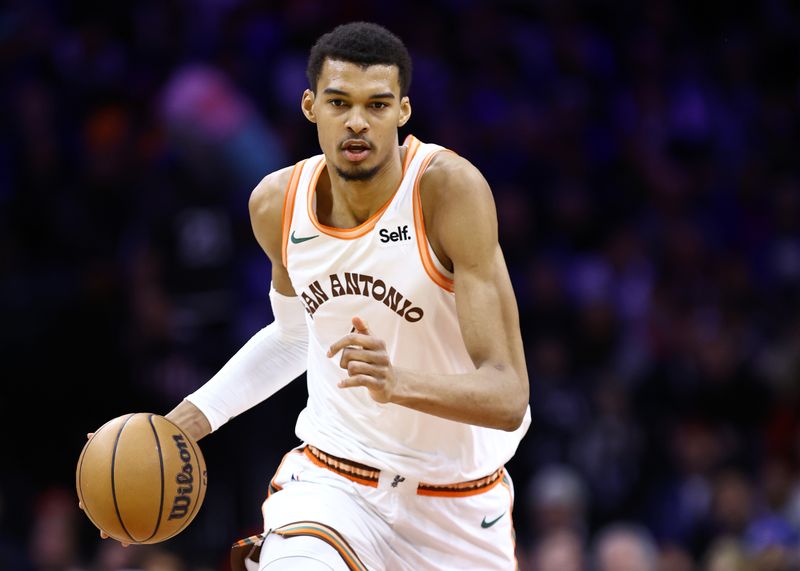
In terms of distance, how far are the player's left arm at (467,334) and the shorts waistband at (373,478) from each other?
663 millimetres

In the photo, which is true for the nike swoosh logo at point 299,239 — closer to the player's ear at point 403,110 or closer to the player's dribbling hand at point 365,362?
the player's ear at point 403,110

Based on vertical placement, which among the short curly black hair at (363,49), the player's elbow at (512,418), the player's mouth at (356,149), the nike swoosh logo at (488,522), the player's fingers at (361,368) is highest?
the short curly black hair at (363,49)

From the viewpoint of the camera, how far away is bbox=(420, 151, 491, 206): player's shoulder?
14.7 ft

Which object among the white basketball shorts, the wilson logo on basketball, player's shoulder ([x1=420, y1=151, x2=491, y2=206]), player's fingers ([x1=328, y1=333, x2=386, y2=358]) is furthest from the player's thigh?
player's shoulder ([x1=420, y1=151, x2=491, y2=206])

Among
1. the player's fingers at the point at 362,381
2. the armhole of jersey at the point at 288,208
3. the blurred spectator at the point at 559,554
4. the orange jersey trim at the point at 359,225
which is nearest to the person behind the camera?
the player's fingers at the point at 362,381

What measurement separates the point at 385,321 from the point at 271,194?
74 cm

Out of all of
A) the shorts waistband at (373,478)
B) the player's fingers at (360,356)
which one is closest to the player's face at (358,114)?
the player's fingers at (360,356)

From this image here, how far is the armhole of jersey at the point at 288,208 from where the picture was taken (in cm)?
484

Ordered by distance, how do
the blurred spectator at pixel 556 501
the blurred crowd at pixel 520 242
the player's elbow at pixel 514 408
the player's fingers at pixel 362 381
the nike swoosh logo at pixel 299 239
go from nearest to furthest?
1. the player's fingers at pixel 362 381
2. the player's elbow at pixel 514 408
3. the nike swoosh logo at pixel 299 239
4. the blurred spectator at pixel 556 501
5. the blurred crowd at pixel 520 242

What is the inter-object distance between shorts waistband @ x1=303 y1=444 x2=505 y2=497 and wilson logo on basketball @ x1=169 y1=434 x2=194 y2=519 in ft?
1.65

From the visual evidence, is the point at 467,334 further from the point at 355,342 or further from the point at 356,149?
the point at 356,149

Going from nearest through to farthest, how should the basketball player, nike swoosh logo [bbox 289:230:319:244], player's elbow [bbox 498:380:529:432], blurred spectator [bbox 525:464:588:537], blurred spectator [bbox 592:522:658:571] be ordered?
player's elbow [bbox 498:380:529:432] → the basketball player → nike swoosh logo [bbox 289:230:319:244] → blurred spectator [bbox 592:522:658:571] → blurred spectator [bbox 525:464:588:537]

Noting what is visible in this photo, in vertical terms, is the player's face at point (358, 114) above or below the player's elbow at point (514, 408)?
above

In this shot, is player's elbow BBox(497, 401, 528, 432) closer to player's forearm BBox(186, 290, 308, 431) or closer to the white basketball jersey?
the white basketball jersey
